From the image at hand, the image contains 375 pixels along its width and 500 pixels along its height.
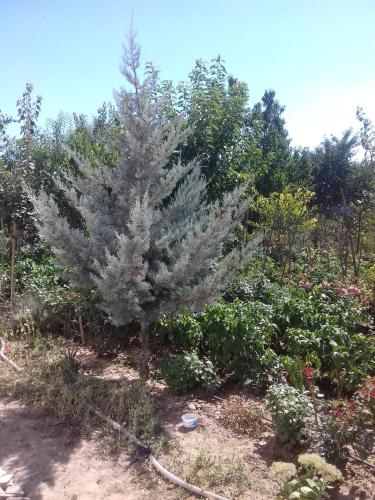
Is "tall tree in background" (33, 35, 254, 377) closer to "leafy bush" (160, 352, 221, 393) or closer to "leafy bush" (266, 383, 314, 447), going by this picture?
"leafy bush" (160, 352, 221, 393)

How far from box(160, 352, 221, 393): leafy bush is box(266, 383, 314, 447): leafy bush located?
37.8 inches

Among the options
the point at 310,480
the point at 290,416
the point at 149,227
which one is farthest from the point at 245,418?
the point at 149,227

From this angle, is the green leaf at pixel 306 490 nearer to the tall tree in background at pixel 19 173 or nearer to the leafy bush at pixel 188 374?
the leafy bush at pixel 188 374

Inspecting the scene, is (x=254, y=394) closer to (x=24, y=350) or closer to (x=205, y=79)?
(x=24, y=350)

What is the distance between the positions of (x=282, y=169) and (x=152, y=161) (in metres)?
9.66

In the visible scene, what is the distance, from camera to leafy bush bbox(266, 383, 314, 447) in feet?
11.0

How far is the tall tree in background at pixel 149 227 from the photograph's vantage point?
13.3ft

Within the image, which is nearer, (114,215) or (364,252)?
(114,215)

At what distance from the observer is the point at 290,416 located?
132 inches

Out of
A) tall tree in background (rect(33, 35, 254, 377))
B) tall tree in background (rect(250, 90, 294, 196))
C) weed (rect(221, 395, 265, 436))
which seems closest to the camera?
weed (rect(221, 395, 265, 436))

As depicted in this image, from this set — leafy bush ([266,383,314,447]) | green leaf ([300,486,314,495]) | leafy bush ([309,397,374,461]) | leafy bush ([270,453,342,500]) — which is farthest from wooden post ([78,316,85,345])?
green leaf ([300,486,314,495])

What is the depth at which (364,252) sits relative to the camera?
10609mm

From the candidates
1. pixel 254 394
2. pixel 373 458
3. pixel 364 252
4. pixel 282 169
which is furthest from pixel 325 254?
pixel 373 458

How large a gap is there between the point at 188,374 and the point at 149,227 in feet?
5.00
